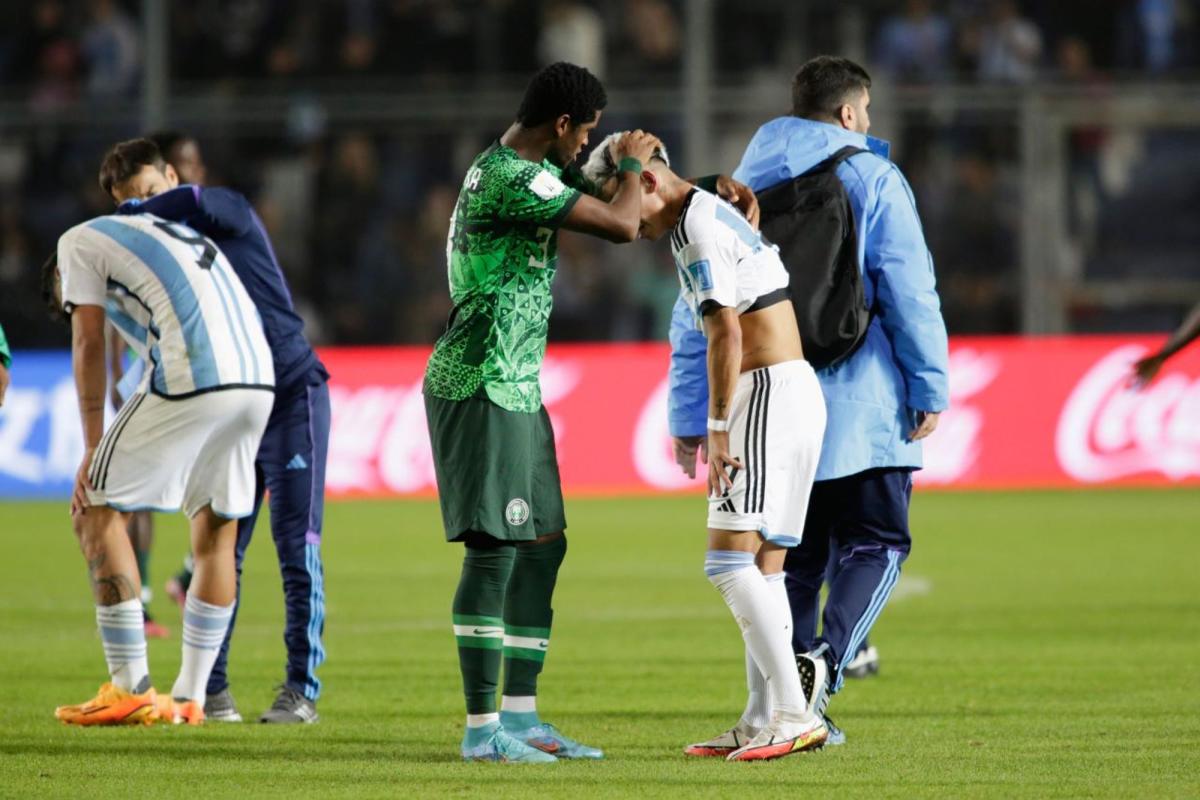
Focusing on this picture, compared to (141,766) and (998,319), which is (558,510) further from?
(998,319)

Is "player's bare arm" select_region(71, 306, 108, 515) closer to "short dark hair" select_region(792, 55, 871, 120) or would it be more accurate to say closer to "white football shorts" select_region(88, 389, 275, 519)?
"white football shorts" select_region(88, 389, 275, 519)

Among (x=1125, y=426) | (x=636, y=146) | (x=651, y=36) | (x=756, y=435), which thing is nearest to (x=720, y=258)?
(x=636, y=146)

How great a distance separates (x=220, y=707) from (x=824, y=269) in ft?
9.60

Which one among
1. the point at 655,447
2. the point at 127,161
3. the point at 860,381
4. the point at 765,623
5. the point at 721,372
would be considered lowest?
the point at 655,447

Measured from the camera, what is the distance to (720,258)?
6.11m

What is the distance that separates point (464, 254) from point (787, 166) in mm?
1243

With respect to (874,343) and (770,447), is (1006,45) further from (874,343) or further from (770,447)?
(770,447)

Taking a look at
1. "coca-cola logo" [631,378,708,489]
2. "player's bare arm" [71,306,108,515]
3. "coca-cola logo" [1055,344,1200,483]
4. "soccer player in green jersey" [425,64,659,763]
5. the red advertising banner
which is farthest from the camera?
"coca-cola logo" [631,378,708,489]

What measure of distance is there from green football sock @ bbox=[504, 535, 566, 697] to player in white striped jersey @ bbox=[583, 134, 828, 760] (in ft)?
1.93

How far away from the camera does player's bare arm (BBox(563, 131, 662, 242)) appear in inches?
238

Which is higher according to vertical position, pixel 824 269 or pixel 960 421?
pixel 824 269

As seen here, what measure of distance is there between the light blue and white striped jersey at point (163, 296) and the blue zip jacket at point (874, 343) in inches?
65.4

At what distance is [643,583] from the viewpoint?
12.7 meters

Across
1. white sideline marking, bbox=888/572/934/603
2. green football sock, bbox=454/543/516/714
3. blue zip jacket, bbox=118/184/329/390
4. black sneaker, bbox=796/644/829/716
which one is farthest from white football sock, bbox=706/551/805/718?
white sideline marking, bbox=888/572/934/603
